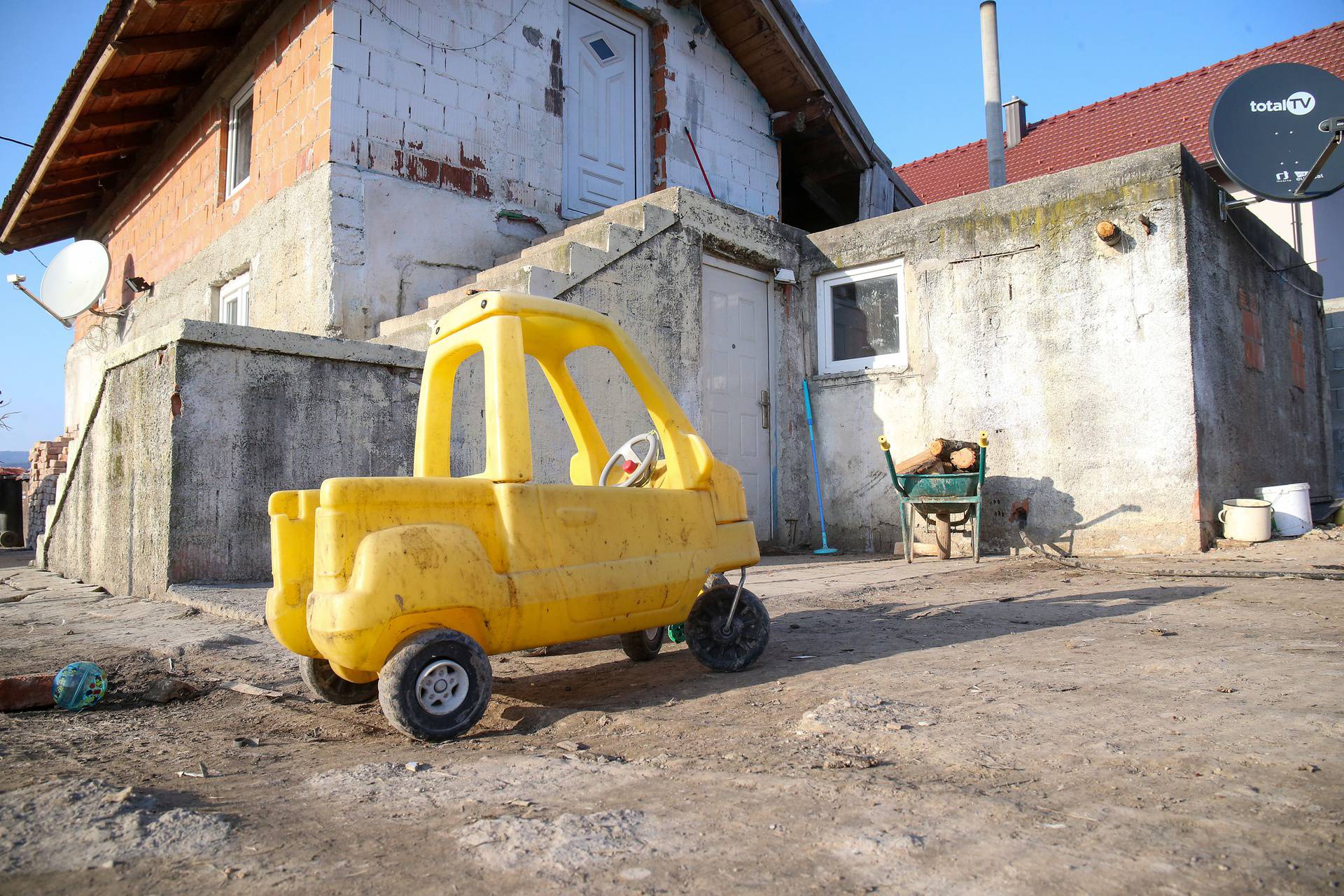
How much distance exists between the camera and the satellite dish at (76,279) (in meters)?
12.2

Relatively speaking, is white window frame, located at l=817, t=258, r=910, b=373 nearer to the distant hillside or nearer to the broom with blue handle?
the broom with blue handle

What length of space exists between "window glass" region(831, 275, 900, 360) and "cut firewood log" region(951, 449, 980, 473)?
1579 mm

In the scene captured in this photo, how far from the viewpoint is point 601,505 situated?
309cm

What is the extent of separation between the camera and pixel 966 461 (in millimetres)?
7113

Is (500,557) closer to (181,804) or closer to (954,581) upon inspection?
(181,804)

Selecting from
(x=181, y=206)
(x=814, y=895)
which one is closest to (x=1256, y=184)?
(x=814, y=895)

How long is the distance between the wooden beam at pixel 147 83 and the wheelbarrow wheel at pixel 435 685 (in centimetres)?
996

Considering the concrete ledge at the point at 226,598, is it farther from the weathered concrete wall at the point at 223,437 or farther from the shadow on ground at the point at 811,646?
the shadow on ground at the point at 811,646

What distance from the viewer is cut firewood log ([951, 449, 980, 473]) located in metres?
7.10

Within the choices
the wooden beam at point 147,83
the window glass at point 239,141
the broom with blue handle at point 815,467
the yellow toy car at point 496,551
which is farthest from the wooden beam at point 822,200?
the yellow toy car at point 496,551

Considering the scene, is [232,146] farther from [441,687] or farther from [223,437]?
[441,687]

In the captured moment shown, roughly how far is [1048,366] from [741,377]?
2.77 meters

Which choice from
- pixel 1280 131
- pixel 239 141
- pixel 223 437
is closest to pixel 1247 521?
pixel 1280 131

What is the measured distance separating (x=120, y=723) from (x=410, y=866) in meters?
1.87
